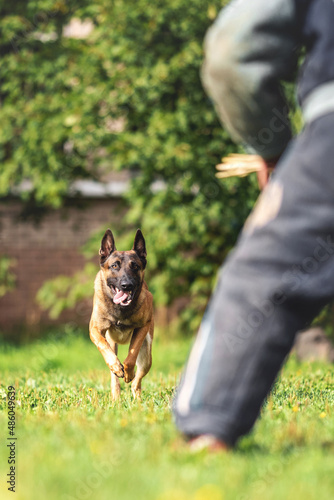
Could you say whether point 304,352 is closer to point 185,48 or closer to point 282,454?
point 185,48

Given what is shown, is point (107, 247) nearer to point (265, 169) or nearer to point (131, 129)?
point (265, 169)

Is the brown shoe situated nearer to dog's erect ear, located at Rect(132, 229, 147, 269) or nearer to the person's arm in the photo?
the person's arm

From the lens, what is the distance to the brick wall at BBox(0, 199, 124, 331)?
14.5 m

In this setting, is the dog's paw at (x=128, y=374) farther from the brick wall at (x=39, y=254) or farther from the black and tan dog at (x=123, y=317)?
the brick wall at (x=39, y=254)

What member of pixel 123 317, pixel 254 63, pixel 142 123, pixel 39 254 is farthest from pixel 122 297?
pixel 39 254

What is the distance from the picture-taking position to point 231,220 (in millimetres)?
→ 10539

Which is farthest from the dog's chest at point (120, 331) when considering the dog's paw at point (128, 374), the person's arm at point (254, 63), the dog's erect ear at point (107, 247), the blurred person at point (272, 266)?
the blurred person at point (272, 266)

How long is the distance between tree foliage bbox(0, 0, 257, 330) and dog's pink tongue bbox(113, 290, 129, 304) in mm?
5287

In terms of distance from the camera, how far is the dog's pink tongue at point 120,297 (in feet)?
16.7

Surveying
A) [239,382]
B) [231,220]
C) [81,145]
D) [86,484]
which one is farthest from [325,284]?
[81,145]

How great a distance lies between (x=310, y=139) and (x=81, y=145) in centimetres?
879

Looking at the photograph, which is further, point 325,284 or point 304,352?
point 304,352

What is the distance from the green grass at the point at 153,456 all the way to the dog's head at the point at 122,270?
1262mm

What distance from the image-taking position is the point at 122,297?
5145mm
